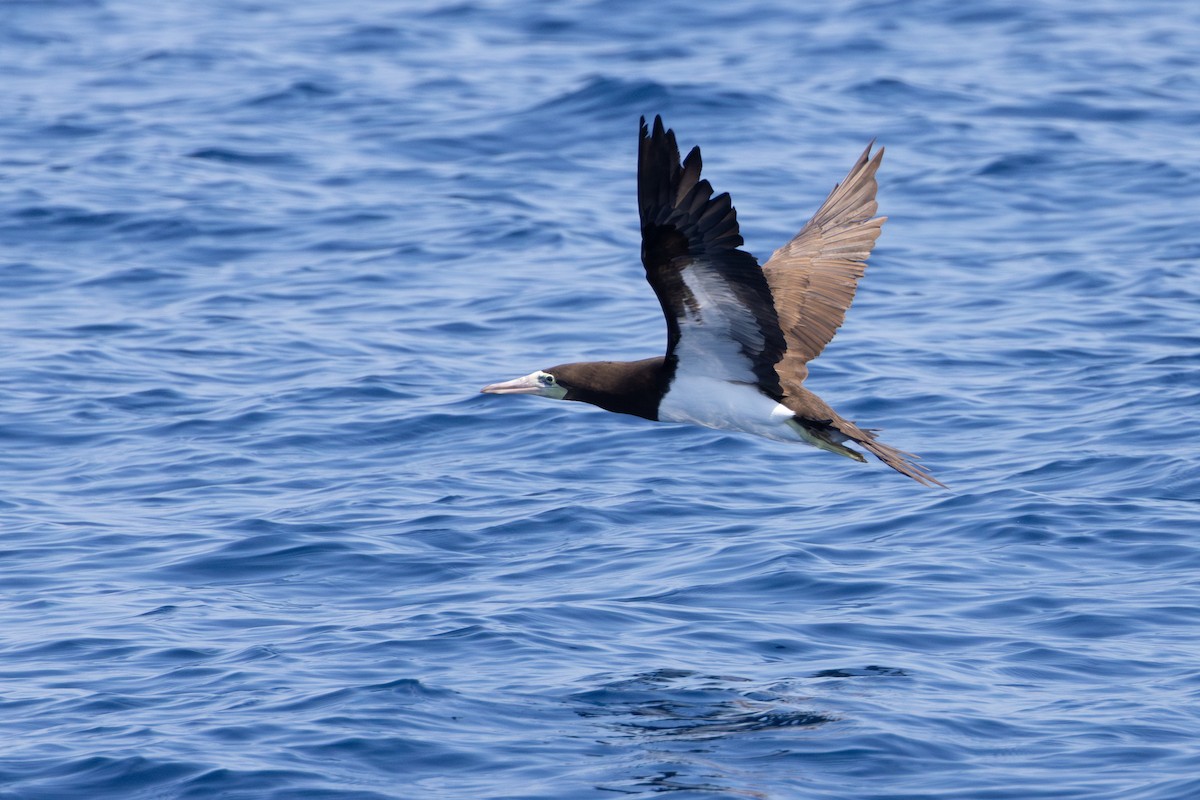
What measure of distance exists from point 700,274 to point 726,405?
1138mm

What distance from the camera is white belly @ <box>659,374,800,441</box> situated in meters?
9.45

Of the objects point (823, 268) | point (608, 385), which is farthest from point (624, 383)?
point (823, 268)

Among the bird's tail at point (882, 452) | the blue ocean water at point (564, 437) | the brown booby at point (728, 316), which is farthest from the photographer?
the bird's tail at point (882, 452)

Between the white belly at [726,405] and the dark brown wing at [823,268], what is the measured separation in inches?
13.0

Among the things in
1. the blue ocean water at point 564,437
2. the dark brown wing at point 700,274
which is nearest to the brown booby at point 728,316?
the dark brown wing at point 700,274

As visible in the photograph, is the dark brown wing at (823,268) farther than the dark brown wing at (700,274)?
Yes

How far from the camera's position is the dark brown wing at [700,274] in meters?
8.02

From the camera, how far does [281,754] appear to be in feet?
25.1

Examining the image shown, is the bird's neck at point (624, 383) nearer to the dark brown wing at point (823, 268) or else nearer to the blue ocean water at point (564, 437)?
the dark brown wing at point (823, 268)

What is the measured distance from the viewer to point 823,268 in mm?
10492

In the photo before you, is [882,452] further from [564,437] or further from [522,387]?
[564,437]

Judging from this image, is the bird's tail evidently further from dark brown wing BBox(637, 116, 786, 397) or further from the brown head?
the brown head

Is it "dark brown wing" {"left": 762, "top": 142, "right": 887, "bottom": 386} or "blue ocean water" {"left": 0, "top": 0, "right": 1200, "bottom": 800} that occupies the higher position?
"dark brown wing" {"left": 762, "top": 142, "right": 887, "bottom": 386}

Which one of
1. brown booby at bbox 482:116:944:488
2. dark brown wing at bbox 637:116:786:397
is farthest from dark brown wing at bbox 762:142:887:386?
dark brown wing at bbox 637:116:786:397
